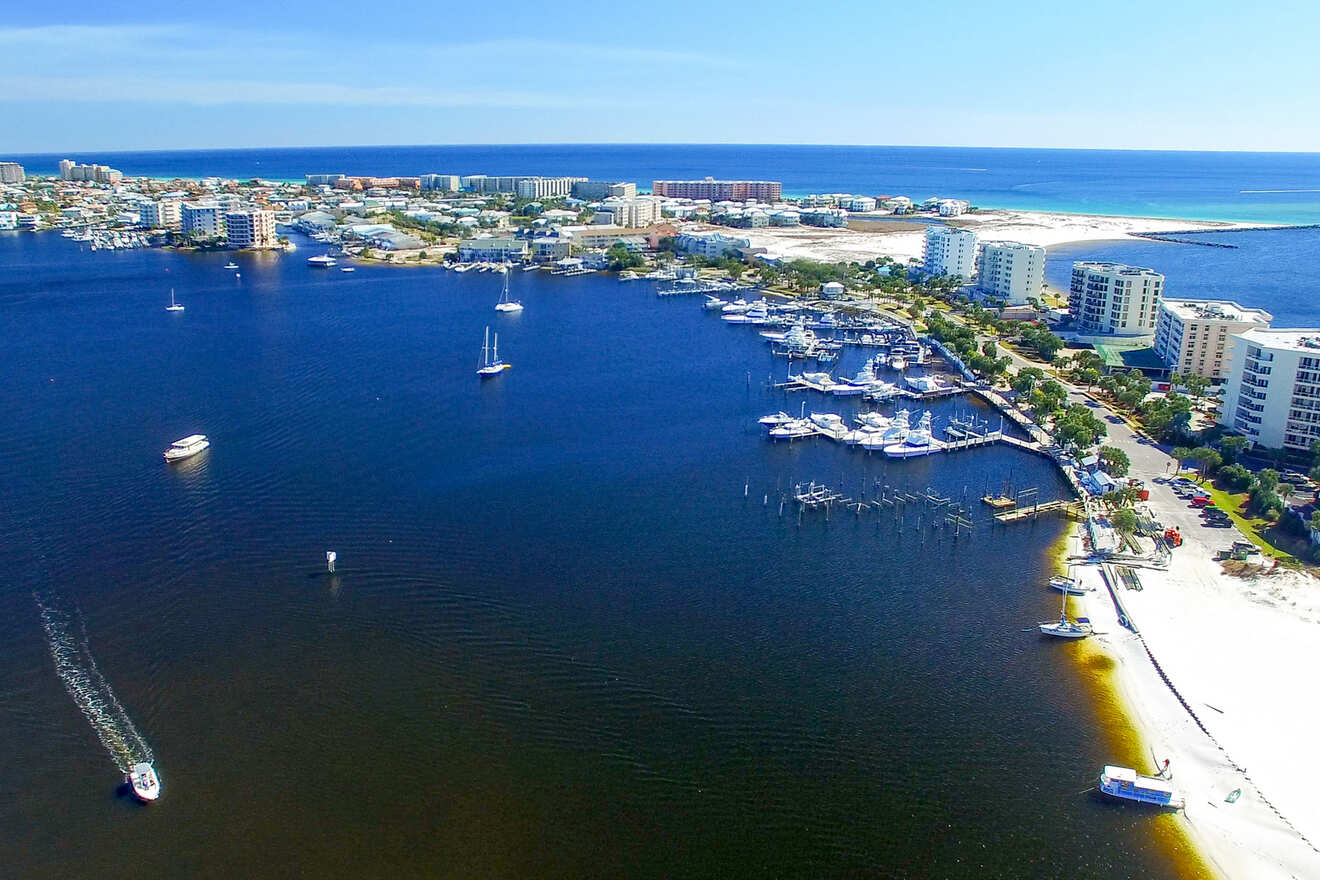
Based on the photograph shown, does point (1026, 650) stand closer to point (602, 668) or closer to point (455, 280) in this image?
point (602, 668)

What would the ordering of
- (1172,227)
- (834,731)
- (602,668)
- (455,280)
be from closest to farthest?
(834,731)
(602,668)
(455,280)
(1172,227)

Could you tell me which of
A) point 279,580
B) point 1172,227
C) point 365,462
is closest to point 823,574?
point 279,580

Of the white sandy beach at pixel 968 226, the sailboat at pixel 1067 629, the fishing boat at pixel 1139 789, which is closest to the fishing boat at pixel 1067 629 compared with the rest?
the sailboat at pixel 1067 629

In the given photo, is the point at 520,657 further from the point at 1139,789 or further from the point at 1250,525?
the point at 1250,525

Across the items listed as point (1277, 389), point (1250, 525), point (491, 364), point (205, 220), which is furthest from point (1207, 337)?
point (205, 220)

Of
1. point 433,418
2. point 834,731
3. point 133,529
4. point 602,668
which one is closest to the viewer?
point 834,731
